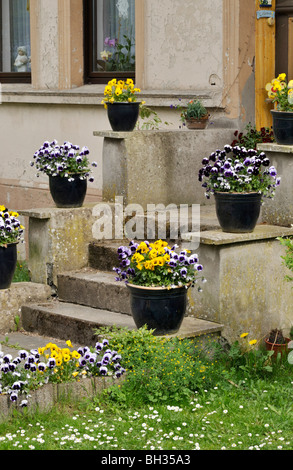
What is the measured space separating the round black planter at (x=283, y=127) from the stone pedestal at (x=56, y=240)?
1886mm

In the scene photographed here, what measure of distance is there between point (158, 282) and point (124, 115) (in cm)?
239

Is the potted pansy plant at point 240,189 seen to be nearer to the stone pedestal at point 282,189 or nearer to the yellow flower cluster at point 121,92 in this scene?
the stone pedestal at point 282,189

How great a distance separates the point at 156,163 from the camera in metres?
8.26

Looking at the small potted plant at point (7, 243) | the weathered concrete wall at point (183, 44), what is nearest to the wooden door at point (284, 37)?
the weathered concrete wall at point (183, 44)

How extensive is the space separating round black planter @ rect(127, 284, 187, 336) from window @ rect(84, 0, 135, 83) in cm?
427

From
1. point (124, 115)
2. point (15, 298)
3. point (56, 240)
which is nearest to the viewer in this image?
point (15, 298)

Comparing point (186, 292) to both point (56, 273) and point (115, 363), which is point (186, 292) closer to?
point (115, 363)

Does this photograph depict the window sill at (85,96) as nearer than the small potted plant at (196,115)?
No

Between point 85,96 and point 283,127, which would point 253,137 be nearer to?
point 283,127

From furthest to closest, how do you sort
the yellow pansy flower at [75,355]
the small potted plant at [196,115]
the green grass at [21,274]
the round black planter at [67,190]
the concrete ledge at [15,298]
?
the green grass at [21,274] → the small potted plant at [196,115] → the round black planter at [67,190] → the concrete ledge at [15,298] → the yellow pansy flower at [75,355]

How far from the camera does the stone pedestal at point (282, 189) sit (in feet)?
23.0

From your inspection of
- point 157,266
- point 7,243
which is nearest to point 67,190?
point 7,243

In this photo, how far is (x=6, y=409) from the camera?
5.55m

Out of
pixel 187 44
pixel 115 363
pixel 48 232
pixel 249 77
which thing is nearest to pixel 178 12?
pixel 187 44
